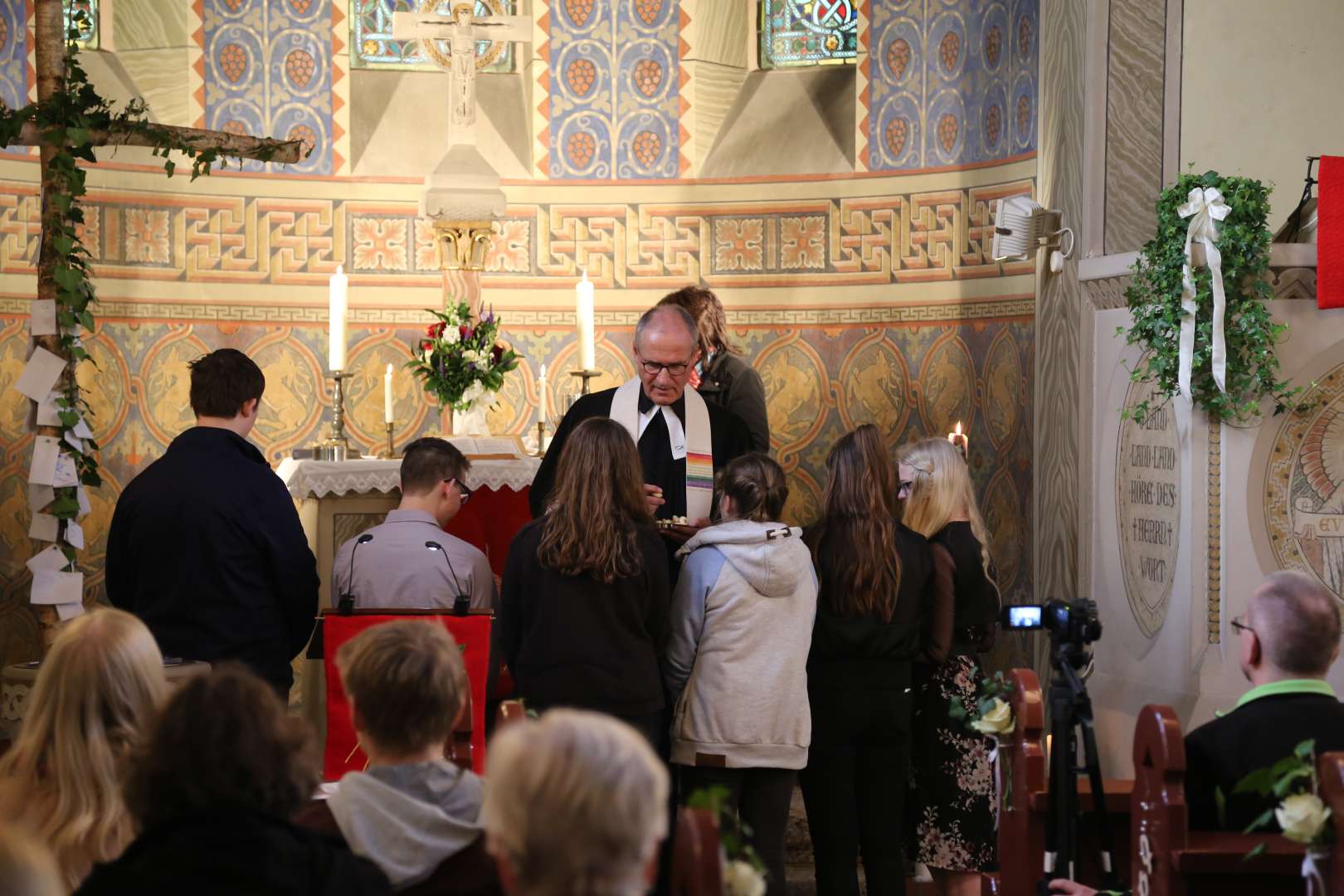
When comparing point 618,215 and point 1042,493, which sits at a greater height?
point 618,215

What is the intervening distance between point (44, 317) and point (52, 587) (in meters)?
1.01

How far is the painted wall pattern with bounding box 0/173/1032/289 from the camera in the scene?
833cm

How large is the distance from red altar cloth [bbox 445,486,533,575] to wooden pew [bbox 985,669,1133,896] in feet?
10.9

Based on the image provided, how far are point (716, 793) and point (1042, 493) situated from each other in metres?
5.30

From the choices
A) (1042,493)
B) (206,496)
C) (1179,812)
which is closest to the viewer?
(1179,812)

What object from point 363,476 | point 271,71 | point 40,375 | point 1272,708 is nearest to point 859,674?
point 1272,708

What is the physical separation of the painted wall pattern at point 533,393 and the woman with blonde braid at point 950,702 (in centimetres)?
314

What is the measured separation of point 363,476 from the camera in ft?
21.2

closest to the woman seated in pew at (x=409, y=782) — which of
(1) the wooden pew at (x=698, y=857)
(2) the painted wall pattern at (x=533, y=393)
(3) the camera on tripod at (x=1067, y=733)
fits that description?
(1) the wooden pew at (x=698, y=857)

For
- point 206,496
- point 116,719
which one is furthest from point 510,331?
point 116,719

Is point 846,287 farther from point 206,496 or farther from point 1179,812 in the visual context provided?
point 1179,812

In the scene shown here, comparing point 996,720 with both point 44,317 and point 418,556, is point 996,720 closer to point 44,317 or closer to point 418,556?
point 418,556

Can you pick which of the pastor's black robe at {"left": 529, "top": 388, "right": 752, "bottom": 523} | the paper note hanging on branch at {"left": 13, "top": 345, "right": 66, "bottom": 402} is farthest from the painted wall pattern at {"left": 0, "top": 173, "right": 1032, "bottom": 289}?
the pastor's black robe at {"left": 529, "top": 388, "right": 752, "bottom": 523}

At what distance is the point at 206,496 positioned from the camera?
4.21m
